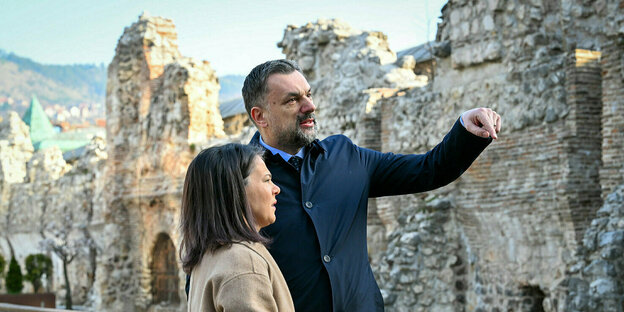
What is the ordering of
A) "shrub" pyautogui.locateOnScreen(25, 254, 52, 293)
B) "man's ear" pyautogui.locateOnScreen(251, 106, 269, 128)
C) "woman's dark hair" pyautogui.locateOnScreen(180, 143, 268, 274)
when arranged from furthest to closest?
"shrub" pyautogui.locateOnScreen(25, 254, 52, 293), "man's ear" pyautogui.locateOnScreen(251, 106, 269, 128), "woman's dark hair" pyautogui.locateOnScreen(180, 143, 268, 274)

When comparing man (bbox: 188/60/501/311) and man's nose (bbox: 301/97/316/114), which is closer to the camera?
man (bbox: 188/60/501/311)

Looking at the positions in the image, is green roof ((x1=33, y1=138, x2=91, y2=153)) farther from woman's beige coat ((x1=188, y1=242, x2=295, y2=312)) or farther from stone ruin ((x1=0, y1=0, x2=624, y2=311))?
woman's beige coat ((x1=188, y1=242, x2=295, y2=312))

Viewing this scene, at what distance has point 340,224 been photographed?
3.92 m

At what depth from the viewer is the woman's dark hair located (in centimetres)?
318

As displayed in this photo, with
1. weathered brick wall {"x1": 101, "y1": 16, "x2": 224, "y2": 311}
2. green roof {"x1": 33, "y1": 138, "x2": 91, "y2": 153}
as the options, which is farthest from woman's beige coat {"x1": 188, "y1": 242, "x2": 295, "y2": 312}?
green roof {"x1": 33, "y1": 138, "x2": 91, "y2": 153}

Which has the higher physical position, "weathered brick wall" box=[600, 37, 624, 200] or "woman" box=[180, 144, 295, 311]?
→ "weathered brick wall" box=[600, 37, 624, 200]

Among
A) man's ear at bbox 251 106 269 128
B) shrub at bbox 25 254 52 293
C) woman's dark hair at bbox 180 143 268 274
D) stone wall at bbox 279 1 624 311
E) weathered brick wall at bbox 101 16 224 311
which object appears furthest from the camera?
shrub at bbox 25 254 52 293

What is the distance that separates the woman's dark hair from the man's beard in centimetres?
74

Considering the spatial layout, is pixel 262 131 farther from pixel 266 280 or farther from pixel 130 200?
pixel 130 200

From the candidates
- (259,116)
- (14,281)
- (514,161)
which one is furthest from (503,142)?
(14,281)

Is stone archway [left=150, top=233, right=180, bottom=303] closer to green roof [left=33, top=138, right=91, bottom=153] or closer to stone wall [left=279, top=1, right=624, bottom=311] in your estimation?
stone wall [left=279, top=1, right=624, bottom=311]

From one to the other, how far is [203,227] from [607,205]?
6108 millimetres

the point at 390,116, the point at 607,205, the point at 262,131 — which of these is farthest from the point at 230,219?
the point at 390,116

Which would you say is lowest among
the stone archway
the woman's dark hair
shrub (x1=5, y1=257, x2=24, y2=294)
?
shrub (x1=5, y1=257, x2=24, y2=294)
